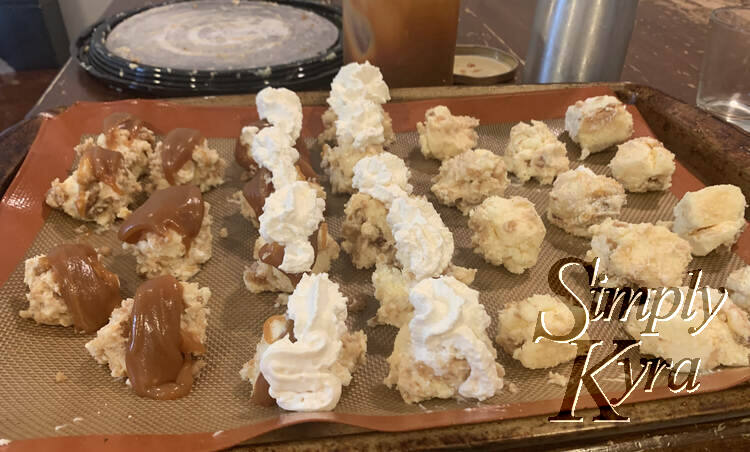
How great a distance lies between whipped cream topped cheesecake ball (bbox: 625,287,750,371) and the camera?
124 centimetres

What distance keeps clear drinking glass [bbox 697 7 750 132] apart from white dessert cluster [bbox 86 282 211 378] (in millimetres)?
2127

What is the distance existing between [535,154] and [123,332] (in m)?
1.36

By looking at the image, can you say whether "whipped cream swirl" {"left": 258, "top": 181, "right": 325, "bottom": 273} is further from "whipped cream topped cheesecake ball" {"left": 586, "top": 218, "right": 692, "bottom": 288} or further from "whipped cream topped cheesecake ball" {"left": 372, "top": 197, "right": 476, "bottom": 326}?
"whipped cream topped cheesecake ball" {"left": 586, "top": 218, "right": 692, "bottom": 288}

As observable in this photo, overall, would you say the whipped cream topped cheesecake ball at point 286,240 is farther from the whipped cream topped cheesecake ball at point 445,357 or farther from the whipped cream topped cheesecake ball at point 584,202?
the whipped cream topped cheesecake ball at point 584,202

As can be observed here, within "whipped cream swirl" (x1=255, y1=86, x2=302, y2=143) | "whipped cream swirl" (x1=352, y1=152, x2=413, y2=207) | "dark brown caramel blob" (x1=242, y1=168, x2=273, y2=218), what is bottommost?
"dark brown caramel blob" (x1=242, y1=168, x2=273, y2=218)

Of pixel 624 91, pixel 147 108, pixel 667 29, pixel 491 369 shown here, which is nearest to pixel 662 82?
pixel 624 91

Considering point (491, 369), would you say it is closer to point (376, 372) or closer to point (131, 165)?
point (376, 372)

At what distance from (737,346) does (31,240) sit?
1.81 meters

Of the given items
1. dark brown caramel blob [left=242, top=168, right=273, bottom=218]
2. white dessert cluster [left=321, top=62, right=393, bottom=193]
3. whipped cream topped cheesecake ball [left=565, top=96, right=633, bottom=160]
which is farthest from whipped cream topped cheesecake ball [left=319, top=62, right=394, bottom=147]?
whipped cream topped cheesecake ball [left=565, top=96, right=633, bottom=160]

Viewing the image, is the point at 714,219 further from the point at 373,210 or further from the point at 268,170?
the point at 268,170

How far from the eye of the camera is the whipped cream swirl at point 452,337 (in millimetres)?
1160

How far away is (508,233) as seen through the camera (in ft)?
5.05

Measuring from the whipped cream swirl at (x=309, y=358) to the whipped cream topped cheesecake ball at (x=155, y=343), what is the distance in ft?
0.74

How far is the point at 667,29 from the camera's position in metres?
3.21
